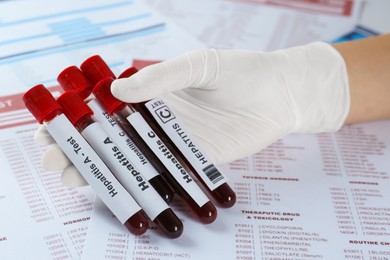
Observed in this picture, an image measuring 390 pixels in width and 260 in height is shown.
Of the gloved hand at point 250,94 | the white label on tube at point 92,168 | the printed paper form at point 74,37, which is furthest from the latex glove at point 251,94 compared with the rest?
the printed paper form at point 74,37

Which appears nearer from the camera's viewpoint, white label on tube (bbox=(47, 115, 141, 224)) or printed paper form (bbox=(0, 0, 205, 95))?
white label on tube (bbox=(47, 115, 141, 224))

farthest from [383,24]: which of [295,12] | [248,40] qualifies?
[248,40]

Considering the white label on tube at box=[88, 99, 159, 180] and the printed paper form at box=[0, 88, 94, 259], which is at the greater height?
the white label on tube at box=[88, 99, 159, 180]

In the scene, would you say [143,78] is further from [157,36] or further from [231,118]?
[157,36]

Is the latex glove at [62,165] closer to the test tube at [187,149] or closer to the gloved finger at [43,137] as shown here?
the gloved finger at [43,137]

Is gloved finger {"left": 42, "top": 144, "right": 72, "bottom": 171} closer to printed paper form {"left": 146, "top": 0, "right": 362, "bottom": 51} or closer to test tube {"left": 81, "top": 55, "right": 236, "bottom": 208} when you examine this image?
test tube {"left": 81, "top": 55, "right": 236, "bottom": 208}

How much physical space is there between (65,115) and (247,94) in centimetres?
27

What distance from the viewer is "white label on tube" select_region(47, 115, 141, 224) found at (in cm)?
65

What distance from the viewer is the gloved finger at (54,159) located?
677mm

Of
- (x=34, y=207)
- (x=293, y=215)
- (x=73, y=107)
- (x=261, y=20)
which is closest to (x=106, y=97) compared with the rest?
(x=73, y=107)

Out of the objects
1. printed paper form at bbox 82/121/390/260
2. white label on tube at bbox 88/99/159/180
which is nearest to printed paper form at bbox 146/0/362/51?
printed paper form at bbox 82/121/390/260

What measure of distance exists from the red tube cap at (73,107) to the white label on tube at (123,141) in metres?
0.02

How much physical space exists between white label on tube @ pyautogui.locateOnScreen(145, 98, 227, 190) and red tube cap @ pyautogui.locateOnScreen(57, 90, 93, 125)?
0.08 metres

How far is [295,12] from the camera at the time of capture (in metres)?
1.19
